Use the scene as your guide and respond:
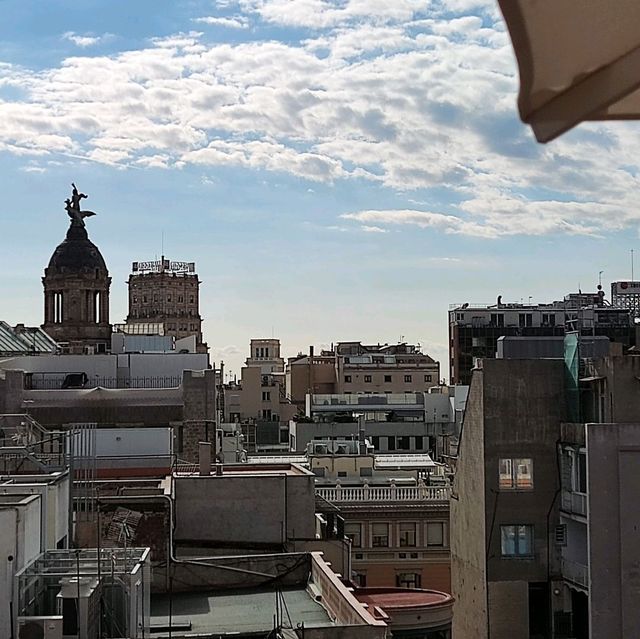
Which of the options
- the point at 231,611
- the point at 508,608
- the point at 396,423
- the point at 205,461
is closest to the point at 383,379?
the point at 396,423

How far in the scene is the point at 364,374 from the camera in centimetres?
11131

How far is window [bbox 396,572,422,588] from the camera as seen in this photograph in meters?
45.2

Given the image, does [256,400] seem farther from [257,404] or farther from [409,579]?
[409,579]

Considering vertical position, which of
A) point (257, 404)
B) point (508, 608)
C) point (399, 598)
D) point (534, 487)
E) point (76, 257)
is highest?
point (76, 257)

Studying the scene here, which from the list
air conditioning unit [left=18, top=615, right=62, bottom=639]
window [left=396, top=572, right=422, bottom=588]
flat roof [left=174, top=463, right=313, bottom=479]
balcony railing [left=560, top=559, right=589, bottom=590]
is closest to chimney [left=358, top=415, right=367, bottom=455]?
window [left=396, top=572, right=422, bottom=588]

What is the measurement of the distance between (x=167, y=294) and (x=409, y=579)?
309 feet

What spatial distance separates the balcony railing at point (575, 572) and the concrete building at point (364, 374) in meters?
76.7

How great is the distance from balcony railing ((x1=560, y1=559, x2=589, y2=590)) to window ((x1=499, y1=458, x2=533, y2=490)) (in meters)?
2.23

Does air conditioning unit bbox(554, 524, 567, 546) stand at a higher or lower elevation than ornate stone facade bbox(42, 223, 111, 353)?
lower

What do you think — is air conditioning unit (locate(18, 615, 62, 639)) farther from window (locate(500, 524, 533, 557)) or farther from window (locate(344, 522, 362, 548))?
window (locate(344, 522, 362, 548))

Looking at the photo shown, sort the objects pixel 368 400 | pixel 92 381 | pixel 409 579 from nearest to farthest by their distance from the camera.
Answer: pixel 409 579 < pixel 92 381 < pixel 368 400

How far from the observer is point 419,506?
4550 cm

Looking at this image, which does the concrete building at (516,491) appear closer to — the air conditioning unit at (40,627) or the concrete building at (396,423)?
the air conditioning unit at (40,627)

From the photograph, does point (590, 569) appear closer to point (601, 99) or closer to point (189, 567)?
point (189, 567)
